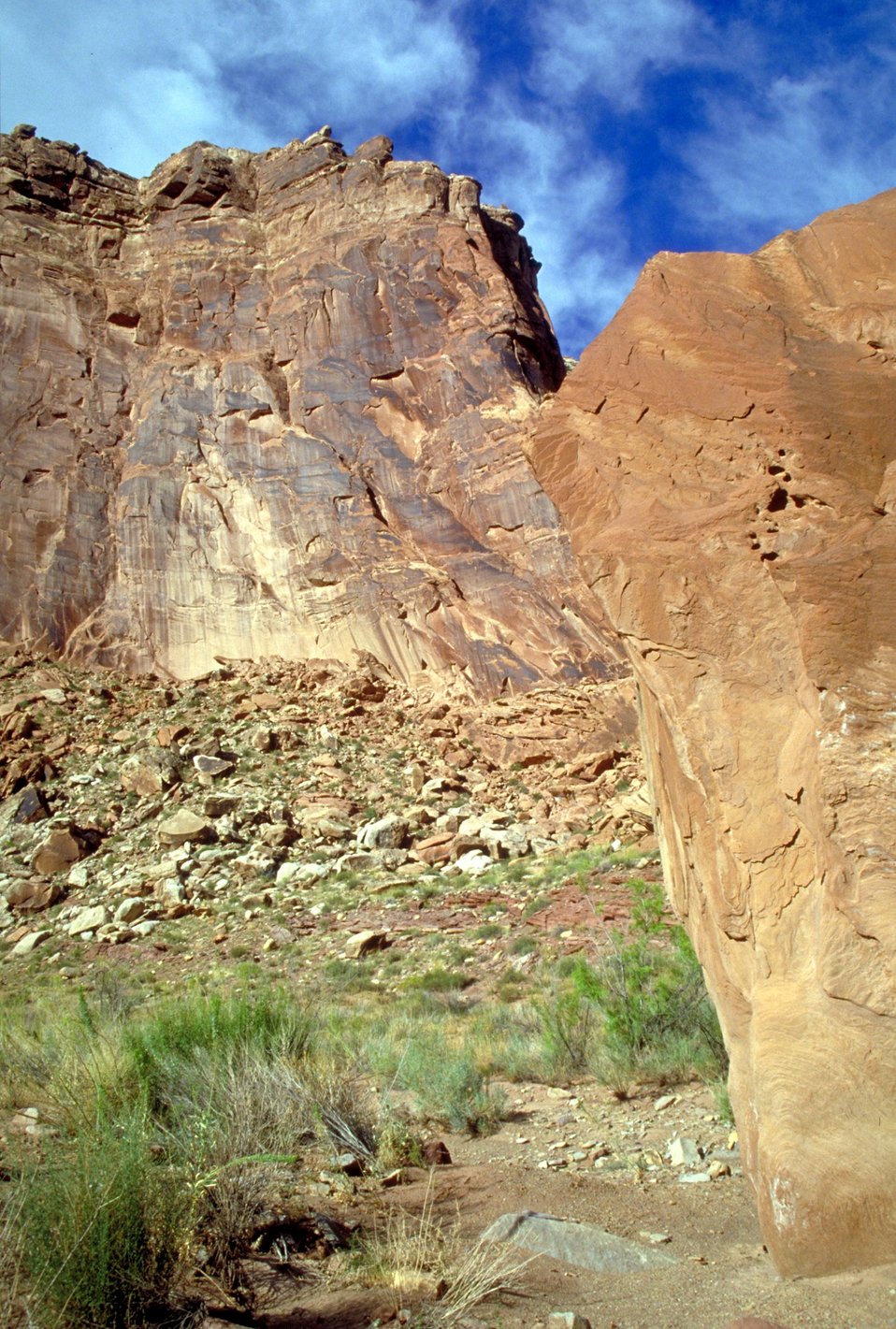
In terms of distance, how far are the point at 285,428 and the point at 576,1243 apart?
120 ft

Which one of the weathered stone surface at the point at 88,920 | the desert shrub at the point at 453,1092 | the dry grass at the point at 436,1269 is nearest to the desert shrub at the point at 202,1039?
the desert shrub at the point at 453,1092

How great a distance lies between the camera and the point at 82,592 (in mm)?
36625

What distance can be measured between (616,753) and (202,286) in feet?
99.3

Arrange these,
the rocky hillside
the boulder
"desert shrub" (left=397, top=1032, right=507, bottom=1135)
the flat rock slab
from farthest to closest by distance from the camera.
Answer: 1. the boulder
2. the rocky hillside
3. "desert shrub" (left=397, top=1032, right=507, bottom=1135)
4. the flat rock slab

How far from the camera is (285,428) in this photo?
3769cm

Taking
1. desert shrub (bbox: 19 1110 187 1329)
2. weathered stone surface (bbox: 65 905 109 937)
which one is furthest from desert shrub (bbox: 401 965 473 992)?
weathered stone surface (bbox: 65 905 109 937)

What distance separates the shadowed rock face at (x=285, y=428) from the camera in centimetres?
3319

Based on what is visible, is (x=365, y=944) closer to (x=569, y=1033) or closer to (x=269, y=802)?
(x=569, y=1033)

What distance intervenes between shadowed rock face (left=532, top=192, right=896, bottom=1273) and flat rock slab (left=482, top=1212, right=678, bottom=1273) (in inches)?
24.8

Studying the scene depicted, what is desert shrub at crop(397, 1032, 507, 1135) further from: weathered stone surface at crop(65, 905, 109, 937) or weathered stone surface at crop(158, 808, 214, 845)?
weathered stone surface at crop(158, 808, 214, 845)

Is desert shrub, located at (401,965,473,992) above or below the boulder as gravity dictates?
below

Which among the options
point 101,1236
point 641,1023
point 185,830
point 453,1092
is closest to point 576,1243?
point 101,1236

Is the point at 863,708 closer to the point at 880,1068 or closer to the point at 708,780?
the point at 708,780

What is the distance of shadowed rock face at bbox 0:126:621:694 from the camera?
3319 centimetres
